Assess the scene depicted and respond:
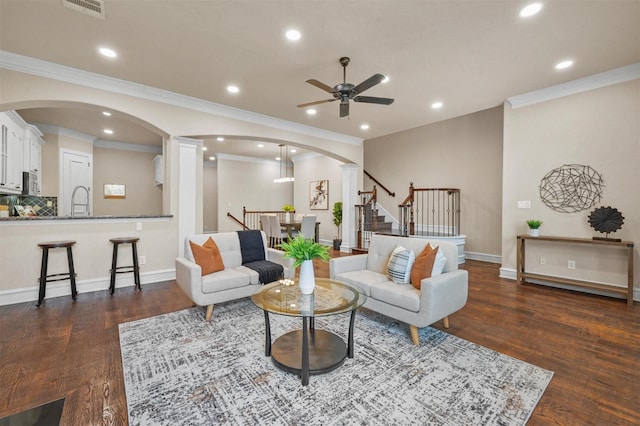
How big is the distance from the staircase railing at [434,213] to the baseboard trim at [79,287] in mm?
4997

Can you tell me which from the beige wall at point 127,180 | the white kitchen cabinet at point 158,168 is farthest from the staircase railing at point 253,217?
the white kitchen cabinet at point 158,168

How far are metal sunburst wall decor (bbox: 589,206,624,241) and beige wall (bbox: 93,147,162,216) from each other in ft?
31.5

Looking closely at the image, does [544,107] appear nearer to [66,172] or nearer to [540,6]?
[540,6]

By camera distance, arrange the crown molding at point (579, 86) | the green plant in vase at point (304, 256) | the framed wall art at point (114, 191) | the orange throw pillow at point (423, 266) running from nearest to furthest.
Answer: the green plant in vase at point (304, 256) → the orange throw pillow at point (423, 266) → the crown molding at point (579, 86) → the framed wall art at point (114, 191)

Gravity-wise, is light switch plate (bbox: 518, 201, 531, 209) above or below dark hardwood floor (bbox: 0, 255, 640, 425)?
above

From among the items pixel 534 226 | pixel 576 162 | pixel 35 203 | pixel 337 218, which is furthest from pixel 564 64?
pixel 35 203

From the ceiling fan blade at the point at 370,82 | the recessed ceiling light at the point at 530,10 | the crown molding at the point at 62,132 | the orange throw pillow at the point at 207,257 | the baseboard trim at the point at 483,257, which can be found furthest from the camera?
the baseboard trim at the point at 483,257

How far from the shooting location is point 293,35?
9.32ft

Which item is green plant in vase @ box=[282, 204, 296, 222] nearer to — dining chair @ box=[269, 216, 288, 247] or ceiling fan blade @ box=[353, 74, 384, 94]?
dining chair @ box=[269, 216, 288, 247]

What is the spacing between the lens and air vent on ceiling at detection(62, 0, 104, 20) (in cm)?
238

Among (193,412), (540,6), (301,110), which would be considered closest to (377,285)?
(193,412)

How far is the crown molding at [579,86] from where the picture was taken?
11.6 ft

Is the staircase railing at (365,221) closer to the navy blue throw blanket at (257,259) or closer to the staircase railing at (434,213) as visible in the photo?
the staircase railing at (434,213)

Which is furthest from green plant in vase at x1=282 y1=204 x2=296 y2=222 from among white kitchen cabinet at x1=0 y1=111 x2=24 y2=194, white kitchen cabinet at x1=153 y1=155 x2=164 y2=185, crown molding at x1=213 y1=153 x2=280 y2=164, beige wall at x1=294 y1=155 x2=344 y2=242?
white kitchen cabinet at x1=0 y1=111 x2=24 y2=194
